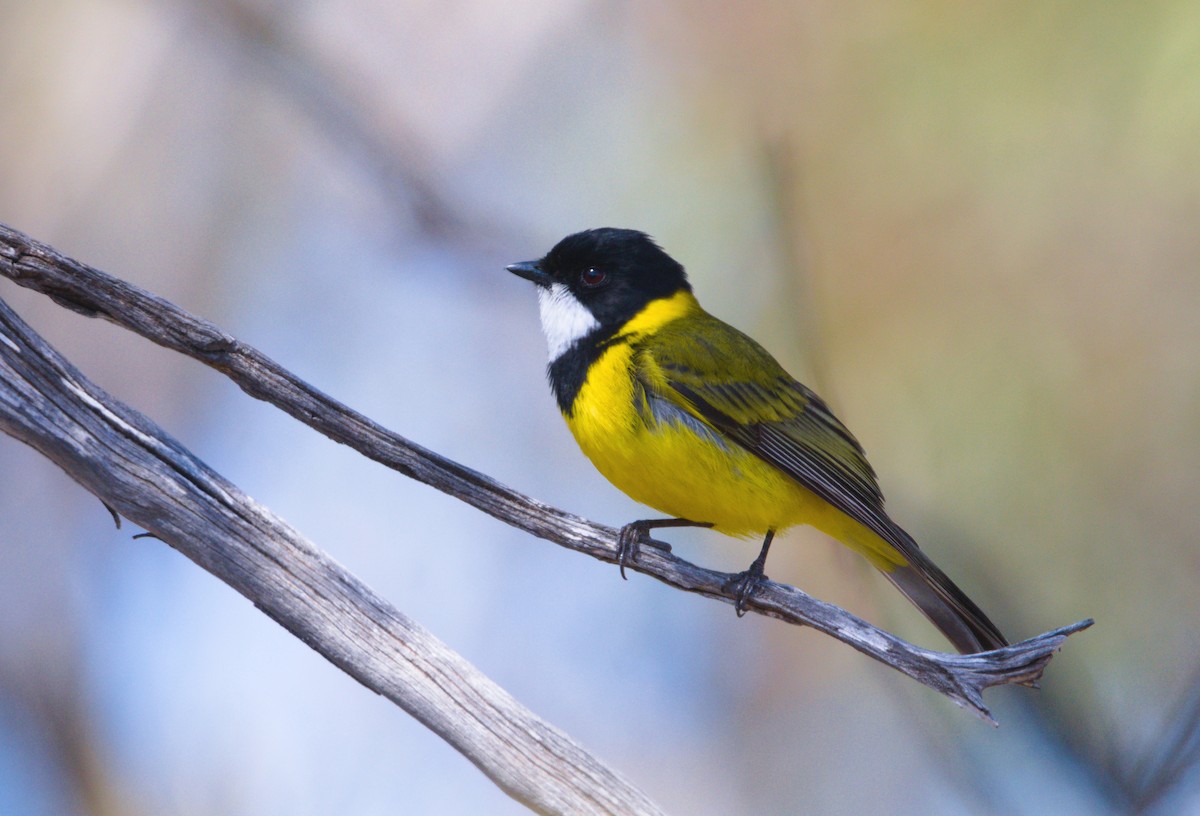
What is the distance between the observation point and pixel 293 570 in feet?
6.32

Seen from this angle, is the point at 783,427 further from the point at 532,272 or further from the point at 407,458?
the point at 407,458

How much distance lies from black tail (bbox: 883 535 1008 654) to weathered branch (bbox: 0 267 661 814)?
107 centimetres

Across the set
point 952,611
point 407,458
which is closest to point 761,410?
point 952,611

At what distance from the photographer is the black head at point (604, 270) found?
10.4 ft

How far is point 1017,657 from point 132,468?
167 centimetres

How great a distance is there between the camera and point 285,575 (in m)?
1.92

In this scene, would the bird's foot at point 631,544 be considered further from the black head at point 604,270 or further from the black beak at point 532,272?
the black beak at point 532,272

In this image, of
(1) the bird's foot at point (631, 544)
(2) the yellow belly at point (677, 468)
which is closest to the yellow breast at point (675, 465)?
(2) the yellow belly at point (677, 468)

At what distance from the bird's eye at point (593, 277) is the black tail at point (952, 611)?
48.5 inches

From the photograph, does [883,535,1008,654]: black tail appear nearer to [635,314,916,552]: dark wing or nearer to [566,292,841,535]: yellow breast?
[635,314,916,552]: dark wing

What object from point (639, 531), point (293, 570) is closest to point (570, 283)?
point (639, 531)

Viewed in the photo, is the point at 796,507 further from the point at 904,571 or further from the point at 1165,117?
the point at 1165,117

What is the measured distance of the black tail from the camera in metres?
2.56

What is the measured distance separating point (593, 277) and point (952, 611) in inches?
56.2
